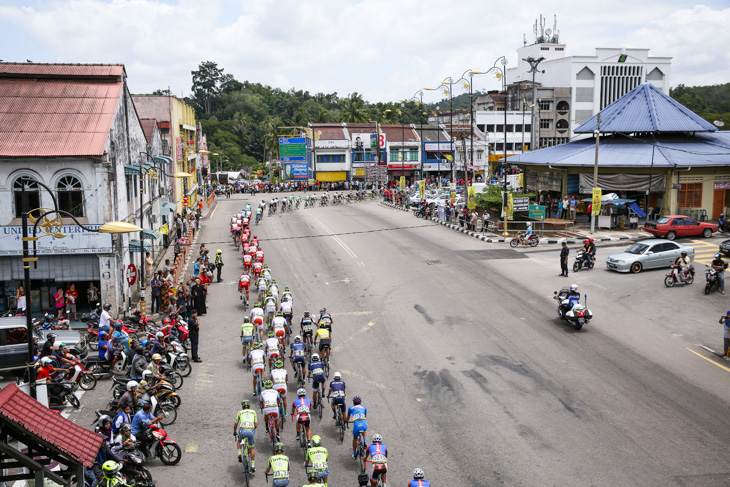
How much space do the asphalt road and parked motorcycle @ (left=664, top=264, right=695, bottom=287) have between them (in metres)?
0.53

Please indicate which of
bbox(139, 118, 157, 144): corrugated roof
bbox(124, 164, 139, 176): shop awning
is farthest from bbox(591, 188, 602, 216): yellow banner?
bbox(139, 118, 157, 144): corrugated roof

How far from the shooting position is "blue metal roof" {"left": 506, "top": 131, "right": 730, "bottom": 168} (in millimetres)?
42656

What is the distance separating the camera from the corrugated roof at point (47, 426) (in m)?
8.98

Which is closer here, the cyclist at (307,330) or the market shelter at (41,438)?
the market shelter at (41,438)

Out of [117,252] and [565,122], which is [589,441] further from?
[565,122]

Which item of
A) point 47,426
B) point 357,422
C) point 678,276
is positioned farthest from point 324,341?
point 678,276

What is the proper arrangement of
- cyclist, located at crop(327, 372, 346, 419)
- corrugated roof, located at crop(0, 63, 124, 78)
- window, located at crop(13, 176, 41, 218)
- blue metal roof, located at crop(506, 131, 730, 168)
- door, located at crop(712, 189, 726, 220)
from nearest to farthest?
cyclist, located at crop(327, 372, 346, 419)
window, located at crop(13, 176, 41, 218)
corrugated roof, located at crop(0, 63, 124, 78)
blue metal roof, located at crop(506, 131, 730, 168)
door, located at crop(712, 189, 726, 220)

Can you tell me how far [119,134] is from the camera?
88.1 feet

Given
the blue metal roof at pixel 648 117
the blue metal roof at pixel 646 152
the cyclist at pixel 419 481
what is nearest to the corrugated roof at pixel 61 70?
the cyclist at pixel 419 481

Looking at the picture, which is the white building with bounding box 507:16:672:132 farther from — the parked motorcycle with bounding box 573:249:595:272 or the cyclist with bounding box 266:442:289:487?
the cyclist with bounding box 266:442:289:487

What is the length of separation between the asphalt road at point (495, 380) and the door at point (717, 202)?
60.6ft

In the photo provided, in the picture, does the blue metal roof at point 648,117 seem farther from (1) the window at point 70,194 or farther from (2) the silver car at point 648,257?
(1) the window at point 70,194

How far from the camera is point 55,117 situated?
2491 centimetres

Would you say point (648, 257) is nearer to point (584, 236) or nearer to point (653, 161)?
point (584, 236)
